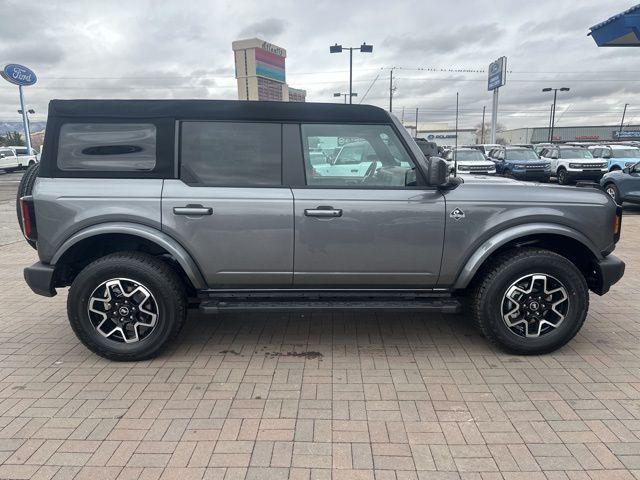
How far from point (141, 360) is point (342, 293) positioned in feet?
5.56

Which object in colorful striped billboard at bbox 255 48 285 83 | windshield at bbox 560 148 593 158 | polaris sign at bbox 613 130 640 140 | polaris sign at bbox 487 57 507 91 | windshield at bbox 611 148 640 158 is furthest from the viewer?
polaris sign at bbox 613 130 640 140

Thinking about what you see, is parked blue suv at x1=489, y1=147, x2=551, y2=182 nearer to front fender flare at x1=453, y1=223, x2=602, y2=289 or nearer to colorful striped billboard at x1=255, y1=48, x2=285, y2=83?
front fender flare at x1=453, y1=223, x2=602, y2=289

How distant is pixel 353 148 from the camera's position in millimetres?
3691

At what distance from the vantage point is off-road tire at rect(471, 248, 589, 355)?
3.55 m

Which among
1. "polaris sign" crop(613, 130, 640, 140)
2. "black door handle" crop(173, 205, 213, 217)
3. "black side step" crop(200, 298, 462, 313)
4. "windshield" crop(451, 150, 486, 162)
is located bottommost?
"black side step" crop(200, 298, 462, 313)

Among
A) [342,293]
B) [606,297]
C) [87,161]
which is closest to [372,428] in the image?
[342,293]

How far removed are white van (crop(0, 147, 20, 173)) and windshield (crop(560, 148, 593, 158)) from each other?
119 ft

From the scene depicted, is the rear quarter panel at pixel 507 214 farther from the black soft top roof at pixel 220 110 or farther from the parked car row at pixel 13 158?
the parked car row at pixel 13 158

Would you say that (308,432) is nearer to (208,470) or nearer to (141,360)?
(208,470)

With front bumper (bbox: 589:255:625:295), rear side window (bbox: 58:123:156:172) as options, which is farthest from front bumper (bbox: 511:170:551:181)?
rear side window (bbox: 58:123:156:172)

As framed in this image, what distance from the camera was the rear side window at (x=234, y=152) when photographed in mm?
3580

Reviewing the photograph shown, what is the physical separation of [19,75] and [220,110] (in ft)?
133

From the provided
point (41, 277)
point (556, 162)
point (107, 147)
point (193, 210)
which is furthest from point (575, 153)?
point (41, 277)

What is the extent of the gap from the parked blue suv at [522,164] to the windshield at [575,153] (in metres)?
1.07
